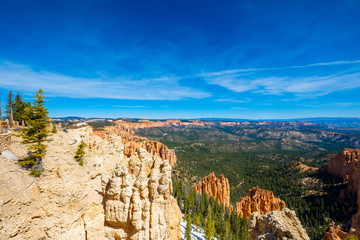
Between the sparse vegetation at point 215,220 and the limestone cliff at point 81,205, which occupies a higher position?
the limestone cliff at point 81,205

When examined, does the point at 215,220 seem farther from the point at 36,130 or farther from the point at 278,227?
the point at 36,130

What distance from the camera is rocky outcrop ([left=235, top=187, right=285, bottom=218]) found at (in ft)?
179

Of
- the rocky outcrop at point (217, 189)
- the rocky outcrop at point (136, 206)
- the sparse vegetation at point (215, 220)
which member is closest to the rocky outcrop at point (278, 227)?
the rocky outcrop at point (136, 206)

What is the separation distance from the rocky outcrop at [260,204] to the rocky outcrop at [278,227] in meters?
47.1

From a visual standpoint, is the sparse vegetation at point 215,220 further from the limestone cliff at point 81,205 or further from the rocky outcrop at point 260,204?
the limestone cliff at point 81,205

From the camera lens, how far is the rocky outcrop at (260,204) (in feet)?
179

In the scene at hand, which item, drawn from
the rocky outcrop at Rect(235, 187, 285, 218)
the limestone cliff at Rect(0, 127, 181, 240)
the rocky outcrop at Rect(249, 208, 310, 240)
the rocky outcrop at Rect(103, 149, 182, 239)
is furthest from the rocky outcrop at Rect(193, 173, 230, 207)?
the rocky outcrop at Rect(103, 149, 182, 239)

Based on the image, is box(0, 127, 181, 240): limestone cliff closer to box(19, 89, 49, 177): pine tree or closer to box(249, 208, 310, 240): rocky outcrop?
box(19, 89, 49, 177): pine tree

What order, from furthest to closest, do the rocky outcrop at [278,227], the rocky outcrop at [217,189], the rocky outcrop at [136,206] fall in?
1. the rocky outcrop at [217,189]
2. the rocky outcrop at [136,206]
3. the rocky outcrop at [278,227]

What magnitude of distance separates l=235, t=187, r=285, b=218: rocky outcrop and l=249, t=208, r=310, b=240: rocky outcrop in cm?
4705

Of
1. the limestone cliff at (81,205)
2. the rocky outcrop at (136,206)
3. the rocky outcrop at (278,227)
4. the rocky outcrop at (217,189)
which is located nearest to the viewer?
the limestone cliff at (81,205)

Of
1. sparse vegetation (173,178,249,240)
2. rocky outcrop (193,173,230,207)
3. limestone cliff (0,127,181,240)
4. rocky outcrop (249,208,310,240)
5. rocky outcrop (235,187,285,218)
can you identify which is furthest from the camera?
rocky outcrop (193,173,230,207)

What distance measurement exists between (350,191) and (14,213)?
94266mm

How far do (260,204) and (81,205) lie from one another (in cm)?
5839
